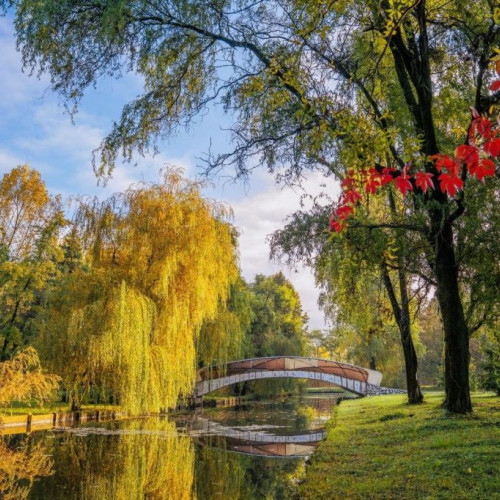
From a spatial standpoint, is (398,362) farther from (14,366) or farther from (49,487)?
(49,487)

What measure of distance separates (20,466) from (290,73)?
703cm

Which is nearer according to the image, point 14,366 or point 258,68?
point 258,68

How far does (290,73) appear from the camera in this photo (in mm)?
4598

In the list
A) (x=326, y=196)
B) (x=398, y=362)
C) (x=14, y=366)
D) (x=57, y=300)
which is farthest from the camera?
(x=398, y=362)

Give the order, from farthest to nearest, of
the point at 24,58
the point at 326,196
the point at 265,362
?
the point at 265,362, the point at 326,196, the point at 24,58

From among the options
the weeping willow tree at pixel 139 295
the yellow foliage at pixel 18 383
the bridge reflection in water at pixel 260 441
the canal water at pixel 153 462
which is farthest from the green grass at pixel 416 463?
the yellow foliage at pixel 18 383

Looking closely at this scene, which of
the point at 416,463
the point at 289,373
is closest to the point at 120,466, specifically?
the point at 416,463

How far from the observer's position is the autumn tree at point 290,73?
5090 millimetres

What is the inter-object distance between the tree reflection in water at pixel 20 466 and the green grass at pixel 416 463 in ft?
12.5

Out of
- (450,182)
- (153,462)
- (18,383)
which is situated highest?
(450,182)

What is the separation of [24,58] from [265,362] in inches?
826

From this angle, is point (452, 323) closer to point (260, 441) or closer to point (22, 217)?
point (260, 441)

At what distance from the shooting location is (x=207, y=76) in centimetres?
625

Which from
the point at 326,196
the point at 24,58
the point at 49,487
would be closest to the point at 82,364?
the point at 49,487
